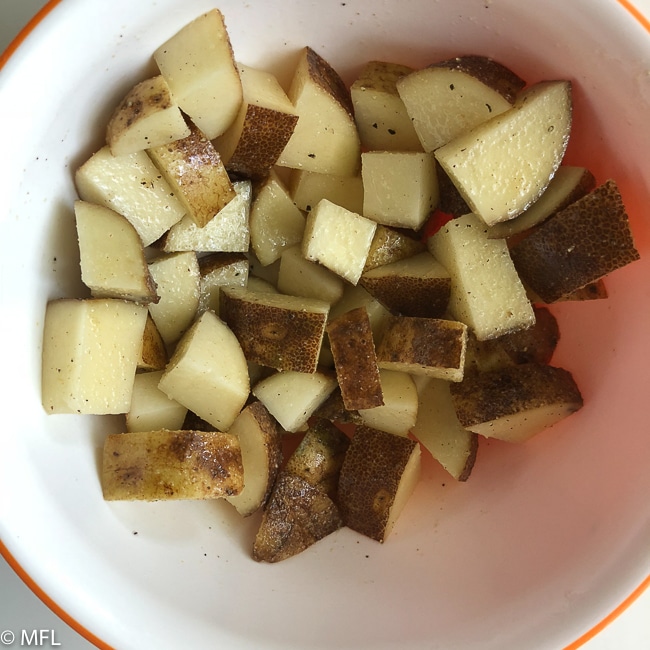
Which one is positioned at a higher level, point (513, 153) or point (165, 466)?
point (513, 153)

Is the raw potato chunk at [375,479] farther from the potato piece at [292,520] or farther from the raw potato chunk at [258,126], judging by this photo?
the raw potato chunk at [258,126]

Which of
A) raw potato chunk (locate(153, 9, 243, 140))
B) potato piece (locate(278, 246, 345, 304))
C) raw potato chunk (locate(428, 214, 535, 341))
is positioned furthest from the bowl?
potato piece (locate(278, 246, 345, 304))

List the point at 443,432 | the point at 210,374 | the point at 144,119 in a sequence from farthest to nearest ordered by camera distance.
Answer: the point at 443,432, the point at 210,374, the point at 144,119

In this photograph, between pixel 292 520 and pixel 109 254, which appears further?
pixel 292 520

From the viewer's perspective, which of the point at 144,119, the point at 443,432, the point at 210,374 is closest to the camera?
the point at 144,119

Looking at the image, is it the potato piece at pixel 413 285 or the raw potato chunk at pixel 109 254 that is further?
the potato piece at pixel 413 285

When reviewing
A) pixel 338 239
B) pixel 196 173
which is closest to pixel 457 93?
pixel 338 239

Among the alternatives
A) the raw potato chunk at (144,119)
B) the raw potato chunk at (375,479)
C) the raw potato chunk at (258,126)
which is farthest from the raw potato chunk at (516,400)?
the raw potato chunk at (144,119)

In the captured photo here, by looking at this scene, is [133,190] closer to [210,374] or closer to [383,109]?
[210,374]
